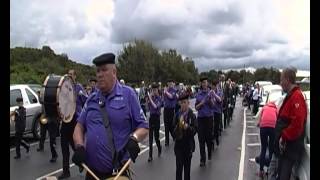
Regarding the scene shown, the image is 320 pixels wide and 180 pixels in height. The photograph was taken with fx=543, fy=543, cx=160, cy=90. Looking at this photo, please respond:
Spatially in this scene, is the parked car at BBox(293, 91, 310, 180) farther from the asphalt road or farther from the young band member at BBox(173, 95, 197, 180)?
the asphalt road

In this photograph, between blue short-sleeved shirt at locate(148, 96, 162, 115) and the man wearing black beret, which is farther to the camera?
blue short-sleeved shirt at locate(148, 96, 162, 115)

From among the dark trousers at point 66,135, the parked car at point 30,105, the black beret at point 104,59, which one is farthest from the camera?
the parked car at point 30,105

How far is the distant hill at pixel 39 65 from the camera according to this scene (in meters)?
40.3

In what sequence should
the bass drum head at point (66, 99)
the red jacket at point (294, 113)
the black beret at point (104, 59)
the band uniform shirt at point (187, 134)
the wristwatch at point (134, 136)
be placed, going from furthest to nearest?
1. the bass drum head at point (66, 99)
2. the band uniform shirt at point (187, 134)
3. the red jacket at point (294, 113)
4. the black beret at point (104, 59)
5. the wristwatch at point (134, 136)

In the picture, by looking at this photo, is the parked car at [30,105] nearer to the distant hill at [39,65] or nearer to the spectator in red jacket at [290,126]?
the spectator in red jacket at [290,126]

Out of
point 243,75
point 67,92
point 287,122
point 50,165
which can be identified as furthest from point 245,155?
point 243,75

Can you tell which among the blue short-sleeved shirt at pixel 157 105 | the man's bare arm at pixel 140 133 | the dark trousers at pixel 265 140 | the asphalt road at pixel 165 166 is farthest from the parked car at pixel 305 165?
→ the blue short-sleeved shirt at pixel 157 105

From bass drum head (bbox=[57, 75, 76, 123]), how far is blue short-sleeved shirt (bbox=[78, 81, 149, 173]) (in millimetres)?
4706

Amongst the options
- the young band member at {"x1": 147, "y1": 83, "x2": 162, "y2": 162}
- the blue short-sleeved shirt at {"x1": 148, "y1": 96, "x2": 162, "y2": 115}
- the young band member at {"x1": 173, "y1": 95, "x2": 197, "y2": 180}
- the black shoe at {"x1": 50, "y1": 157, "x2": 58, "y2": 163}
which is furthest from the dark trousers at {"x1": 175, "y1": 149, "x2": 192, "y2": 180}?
the blue short-sleeved shirt at {"x1": 148, "y1": 96, "x2": 162, "y2": 115}

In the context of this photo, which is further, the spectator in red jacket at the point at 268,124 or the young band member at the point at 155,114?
the young band member at the point at 155,114

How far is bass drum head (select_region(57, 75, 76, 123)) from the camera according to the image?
982cm

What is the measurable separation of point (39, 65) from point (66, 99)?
4354 centimetres

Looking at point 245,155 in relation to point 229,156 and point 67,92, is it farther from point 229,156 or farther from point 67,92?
point 67,92

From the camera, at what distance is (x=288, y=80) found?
7762mm
